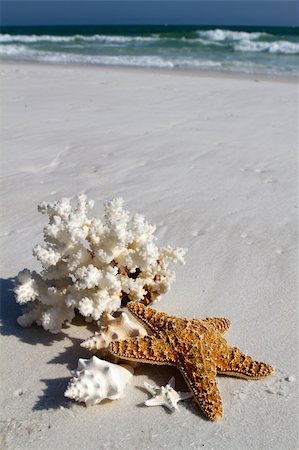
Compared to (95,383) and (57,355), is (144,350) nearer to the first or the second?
(95,383)

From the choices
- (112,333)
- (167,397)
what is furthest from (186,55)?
(167,397)

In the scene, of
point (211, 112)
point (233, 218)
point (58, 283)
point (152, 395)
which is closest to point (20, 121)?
point (211, 112)

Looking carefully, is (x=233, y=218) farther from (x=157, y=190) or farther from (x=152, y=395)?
(x=152, y=395)

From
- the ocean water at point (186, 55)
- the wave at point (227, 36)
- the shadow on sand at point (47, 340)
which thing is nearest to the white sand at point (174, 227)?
the shadow on sand at point (47, 340)

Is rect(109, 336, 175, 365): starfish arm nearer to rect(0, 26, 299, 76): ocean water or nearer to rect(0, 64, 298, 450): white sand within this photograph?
rect(0, 64, 298, 450): white sand

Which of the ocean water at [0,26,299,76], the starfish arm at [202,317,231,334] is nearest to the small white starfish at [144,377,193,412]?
the starfish arm at [202,317,231,334]

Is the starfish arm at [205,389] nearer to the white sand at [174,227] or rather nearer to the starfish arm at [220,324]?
the white sand at [174,227]
